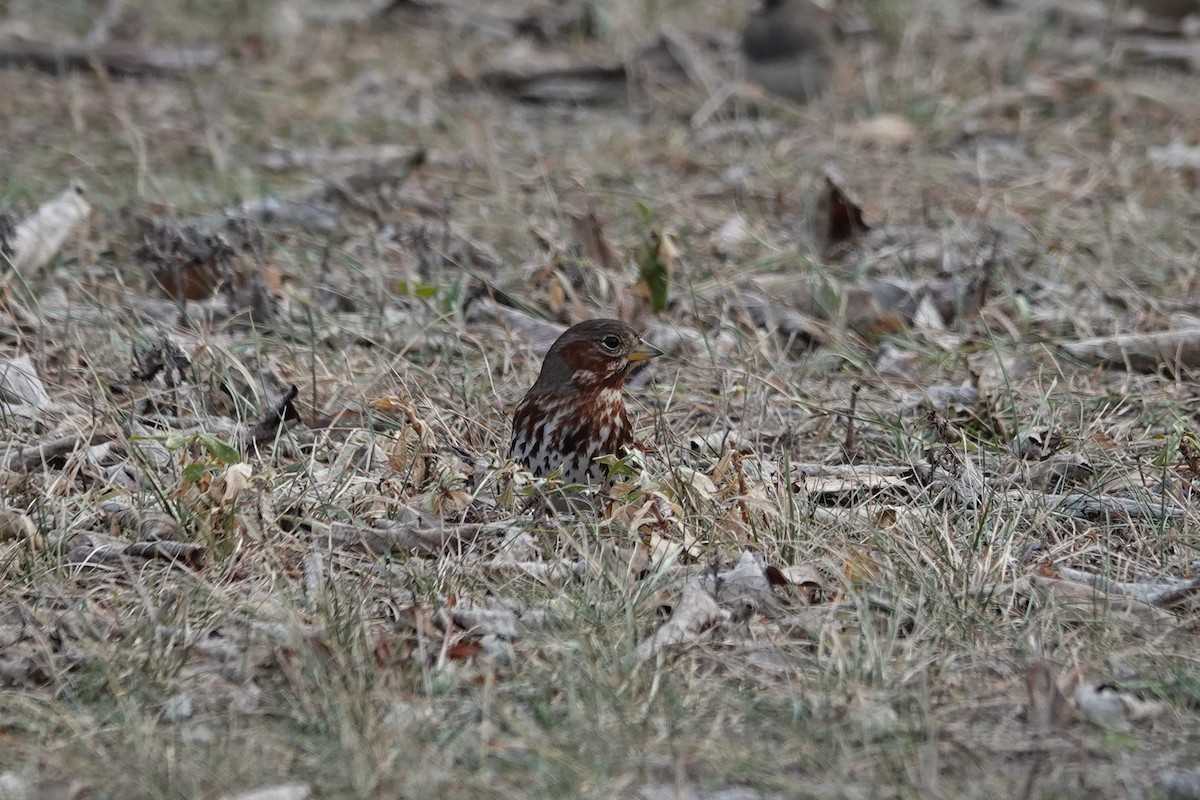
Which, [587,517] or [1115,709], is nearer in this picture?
[1115,709]

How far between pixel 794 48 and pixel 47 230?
4.25 metres

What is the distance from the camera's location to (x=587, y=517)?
4168 millimetres

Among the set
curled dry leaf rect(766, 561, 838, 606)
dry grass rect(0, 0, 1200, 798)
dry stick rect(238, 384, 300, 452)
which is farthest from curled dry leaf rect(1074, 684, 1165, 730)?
dry stick rect(238, 384, 300, 452)

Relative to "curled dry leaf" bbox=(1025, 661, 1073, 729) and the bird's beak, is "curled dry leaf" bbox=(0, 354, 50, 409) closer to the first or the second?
the bird's beak

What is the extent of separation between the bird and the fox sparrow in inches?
172

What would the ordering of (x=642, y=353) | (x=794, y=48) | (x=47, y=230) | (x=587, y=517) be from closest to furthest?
Result: 1. (x=587, y=517)
2. (x=642, y=353)
3. (x=47, y=230)
4. (x=794, y=48)

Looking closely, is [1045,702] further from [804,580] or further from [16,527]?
[16,527]

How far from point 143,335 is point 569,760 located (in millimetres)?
2760

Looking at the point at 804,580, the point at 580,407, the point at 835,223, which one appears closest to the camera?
the point at 804,580

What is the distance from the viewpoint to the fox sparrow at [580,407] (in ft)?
14.9

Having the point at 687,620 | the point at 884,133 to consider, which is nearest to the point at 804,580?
the point at 687,620

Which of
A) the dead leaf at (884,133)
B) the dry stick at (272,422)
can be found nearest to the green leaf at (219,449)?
the dry stick at (272,422)

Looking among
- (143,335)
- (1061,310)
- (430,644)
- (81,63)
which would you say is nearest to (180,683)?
(430,644)

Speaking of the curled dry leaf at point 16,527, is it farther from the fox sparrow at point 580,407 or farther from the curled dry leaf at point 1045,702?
the curled dry leaf at point 1045,702
